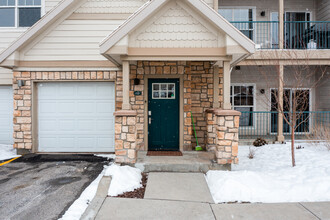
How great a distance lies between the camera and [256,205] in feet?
12.3

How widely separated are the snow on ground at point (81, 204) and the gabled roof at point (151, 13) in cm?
285

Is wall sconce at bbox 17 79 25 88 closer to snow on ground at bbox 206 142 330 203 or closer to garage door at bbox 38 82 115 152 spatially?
garage door at bbox 38 82 115 152

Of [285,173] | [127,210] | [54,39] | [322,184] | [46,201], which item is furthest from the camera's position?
[54,39]

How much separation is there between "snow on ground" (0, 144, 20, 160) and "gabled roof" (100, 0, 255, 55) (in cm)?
453

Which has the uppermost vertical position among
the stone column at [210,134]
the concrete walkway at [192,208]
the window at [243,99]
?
the window at [243,99]

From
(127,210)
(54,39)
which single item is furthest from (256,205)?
(54,39)

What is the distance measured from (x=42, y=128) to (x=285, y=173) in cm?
698

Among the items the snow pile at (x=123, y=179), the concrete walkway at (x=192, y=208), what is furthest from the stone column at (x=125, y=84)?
the concrete walkway at (x=192, y=208)

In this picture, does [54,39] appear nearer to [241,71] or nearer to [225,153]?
[225,153]

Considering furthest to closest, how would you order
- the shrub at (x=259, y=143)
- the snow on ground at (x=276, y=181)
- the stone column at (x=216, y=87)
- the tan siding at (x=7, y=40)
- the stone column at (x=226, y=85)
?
the shrub at (x=259, y=143) → the tan siding at (x=7, y=40) → the stone column at (x=216, y=87) → the stone column at (x=226, y=85) → the snow on ground at (x=276, y=181)

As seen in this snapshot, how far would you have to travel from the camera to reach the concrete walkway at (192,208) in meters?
3.41

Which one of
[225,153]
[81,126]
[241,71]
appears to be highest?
Result: [241,71]

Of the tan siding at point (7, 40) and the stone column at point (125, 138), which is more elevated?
the tan siding at point (7, 40)

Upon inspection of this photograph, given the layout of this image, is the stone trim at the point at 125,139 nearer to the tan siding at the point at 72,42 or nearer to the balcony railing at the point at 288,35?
the tan siding at the point at 72,42
